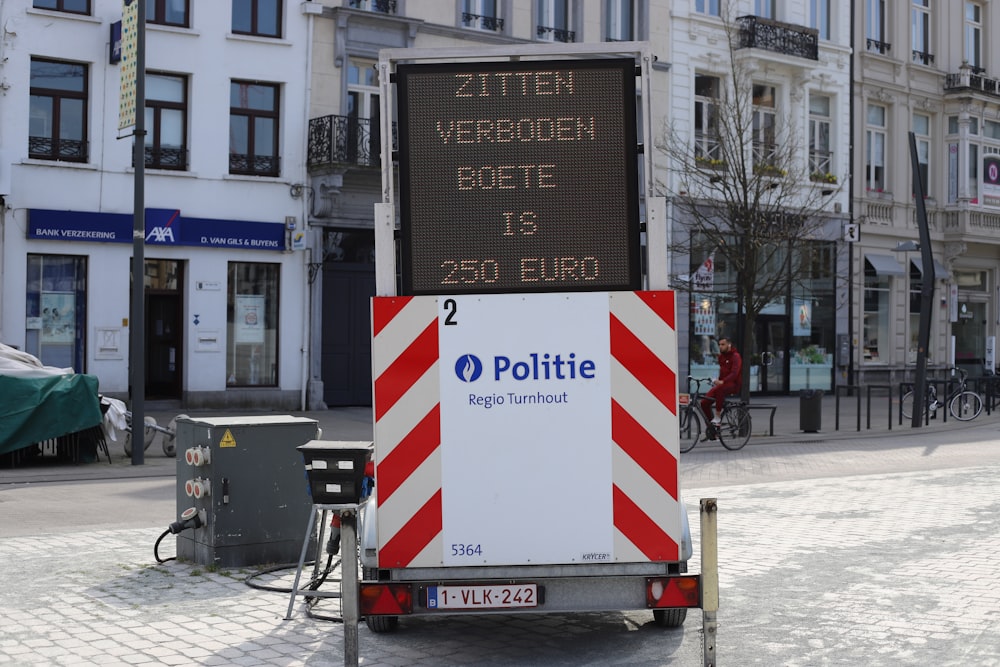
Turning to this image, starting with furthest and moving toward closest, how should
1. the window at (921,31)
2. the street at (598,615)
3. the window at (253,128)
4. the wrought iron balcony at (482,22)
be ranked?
1. the window at (921,31)
2. the wrought iron balcony at (482,22)
3. the window at (253,128)
4. the street at (598,615)

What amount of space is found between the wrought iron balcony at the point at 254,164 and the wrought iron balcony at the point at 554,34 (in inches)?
294

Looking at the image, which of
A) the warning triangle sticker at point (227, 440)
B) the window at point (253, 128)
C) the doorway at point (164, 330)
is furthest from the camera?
the window at point (253, 128)

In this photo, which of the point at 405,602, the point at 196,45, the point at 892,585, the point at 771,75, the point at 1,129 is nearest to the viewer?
the point at 405,602

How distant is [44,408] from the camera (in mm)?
15617

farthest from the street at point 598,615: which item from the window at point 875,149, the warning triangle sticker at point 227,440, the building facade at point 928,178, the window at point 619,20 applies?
the window at point 875,149

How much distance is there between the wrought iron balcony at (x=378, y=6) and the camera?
27.3 m

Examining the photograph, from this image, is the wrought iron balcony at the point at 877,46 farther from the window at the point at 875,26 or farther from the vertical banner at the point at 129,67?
the vertical banner at the point at 129,67

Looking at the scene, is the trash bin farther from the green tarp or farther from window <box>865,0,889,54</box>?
window <box>865,0,889,54</box>

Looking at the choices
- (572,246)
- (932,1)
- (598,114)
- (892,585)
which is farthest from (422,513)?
(932,1)

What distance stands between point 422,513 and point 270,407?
2004 cm

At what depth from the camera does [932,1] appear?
38.9 meters

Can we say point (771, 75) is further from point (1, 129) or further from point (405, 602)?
point (405, 602)

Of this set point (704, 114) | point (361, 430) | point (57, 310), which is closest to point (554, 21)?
point (704, 114)

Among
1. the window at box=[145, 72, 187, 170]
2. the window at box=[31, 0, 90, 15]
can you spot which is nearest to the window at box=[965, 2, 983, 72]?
the window at box=[145, 72, 187, 170]
